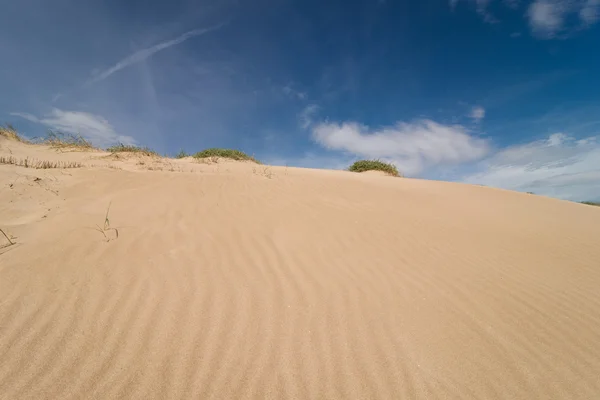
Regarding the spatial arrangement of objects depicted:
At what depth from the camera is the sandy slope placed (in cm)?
203

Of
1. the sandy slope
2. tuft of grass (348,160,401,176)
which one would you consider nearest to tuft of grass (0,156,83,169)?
the sandy slope

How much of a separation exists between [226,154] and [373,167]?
898 cm

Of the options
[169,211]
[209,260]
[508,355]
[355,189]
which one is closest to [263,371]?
[209,260]

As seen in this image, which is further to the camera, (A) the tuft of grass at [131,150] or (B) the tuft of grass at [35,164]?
(A) the tuft of grass at [131,150]

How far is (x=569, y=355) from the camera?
2547 mm

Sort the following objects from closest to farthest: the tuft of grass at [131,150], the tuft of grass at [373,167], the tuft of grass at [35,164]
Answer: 1. the tuft of grass at [35,164]
2. the tuft of grass at [131,150]
3. the tuft of grass at [373,167]

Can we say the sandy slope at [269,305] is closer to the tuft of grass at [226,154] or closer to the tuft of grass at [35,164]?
the tuft of grass at [35,164]

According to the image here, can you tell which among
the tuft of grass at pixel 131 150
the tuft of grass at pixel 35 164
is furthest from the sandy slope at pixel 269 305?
the tuft of grass at pixel 131 150

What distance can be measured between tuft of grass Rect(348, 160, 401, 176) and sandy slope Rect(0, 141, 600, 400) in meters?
11.8

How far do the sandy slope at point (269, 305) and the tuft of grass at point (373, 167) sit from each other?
11.8 meters

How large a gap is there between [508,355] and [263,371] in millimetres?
2198

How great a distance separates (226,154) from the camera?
13.9 meters

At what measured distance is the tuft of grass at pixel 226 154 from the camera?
13782 millimetres

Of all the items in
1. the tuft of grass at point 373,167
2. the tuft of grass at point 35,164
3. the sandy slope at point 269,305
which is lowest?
the sandy slope at point 269,305
